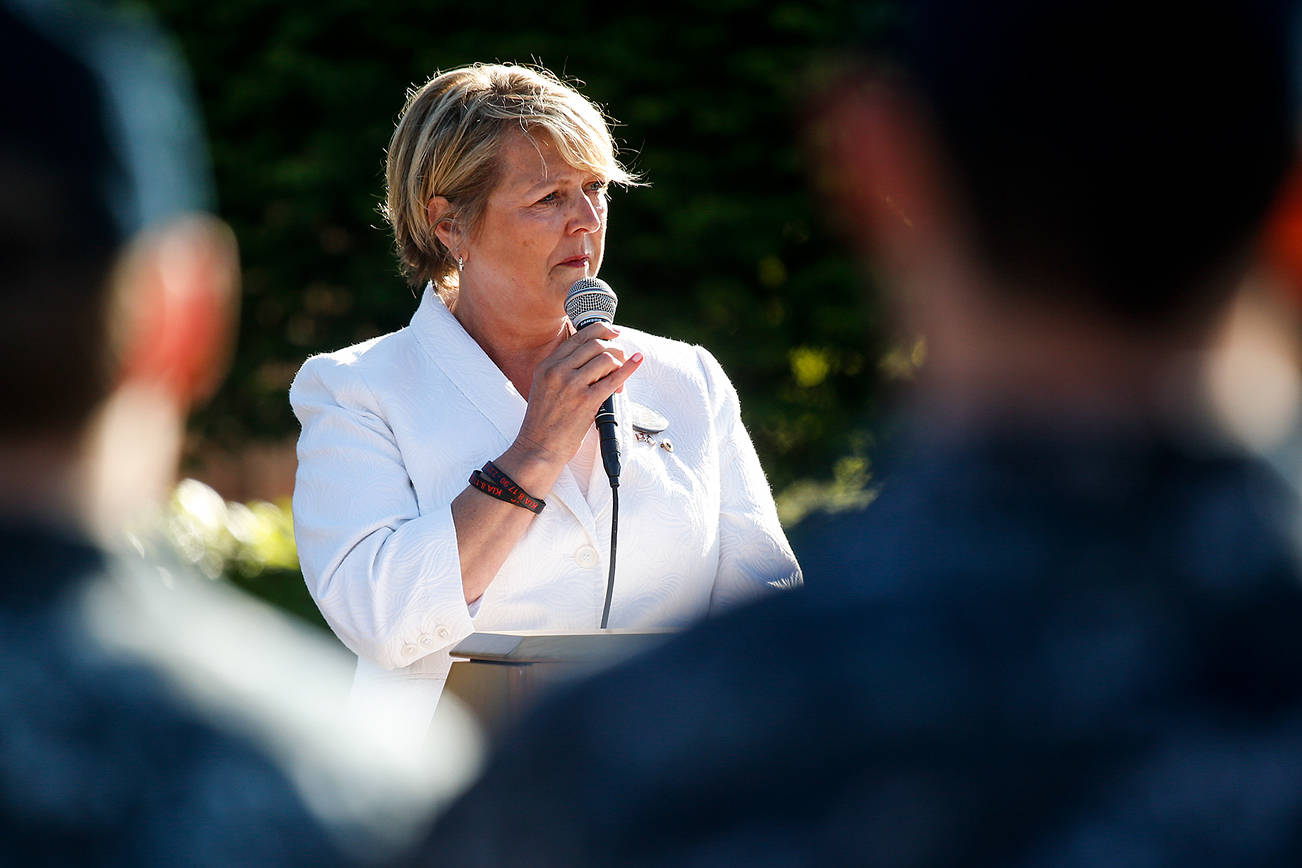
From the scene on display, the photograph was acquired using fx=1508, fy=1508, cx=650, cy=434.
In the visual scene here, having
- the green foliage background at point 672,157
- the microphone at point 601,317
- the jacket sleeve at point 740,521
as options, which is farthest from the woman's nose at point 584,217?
the green foliage background at point 672,157

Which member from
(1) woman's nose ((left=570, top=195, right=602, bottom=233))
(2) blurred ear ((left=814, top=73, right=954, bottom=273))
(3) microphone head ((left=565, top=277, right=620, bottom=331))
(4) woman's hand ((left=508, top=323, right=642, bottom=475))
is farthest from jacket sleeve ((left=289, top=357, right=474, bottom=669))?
(2) blurred ear ((left=814, top=73, right=954, bottom=273))

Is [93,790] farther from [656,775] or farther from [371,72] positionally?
[371,72]

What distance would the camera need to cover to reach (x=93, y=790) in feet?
3.39

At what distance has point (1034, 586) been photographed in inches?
42.6

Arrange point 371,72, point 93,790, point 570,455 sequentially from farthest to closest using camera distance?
1. point 371,72
2. point 570,455
3. point 93,790

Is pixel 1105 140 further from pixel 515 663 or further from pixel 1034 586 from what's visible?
pixel 515 663

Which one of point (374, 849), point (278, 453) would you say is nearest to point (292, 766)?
point (374, 849)

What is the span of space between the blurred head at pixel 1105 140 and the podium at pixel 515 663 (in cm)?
110

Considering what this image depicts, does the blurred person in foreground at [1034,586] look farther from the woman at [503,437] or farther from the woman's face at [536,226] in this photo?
the woman's face at [536,226]

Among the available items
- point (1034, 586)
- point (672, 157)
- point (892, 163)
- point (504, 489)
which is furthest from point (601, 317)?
point (672, 157)

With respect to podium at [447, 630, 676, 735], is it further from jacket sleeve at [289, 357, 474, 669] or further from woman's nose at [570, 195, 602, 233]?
woman's nose at [570, 195, 602, 233]

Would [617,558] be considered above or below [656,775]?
below

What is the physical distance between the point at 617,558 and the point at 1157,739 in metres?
1.90

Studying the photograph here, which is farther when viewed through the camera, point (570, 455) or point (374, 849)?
point (570, 455)
